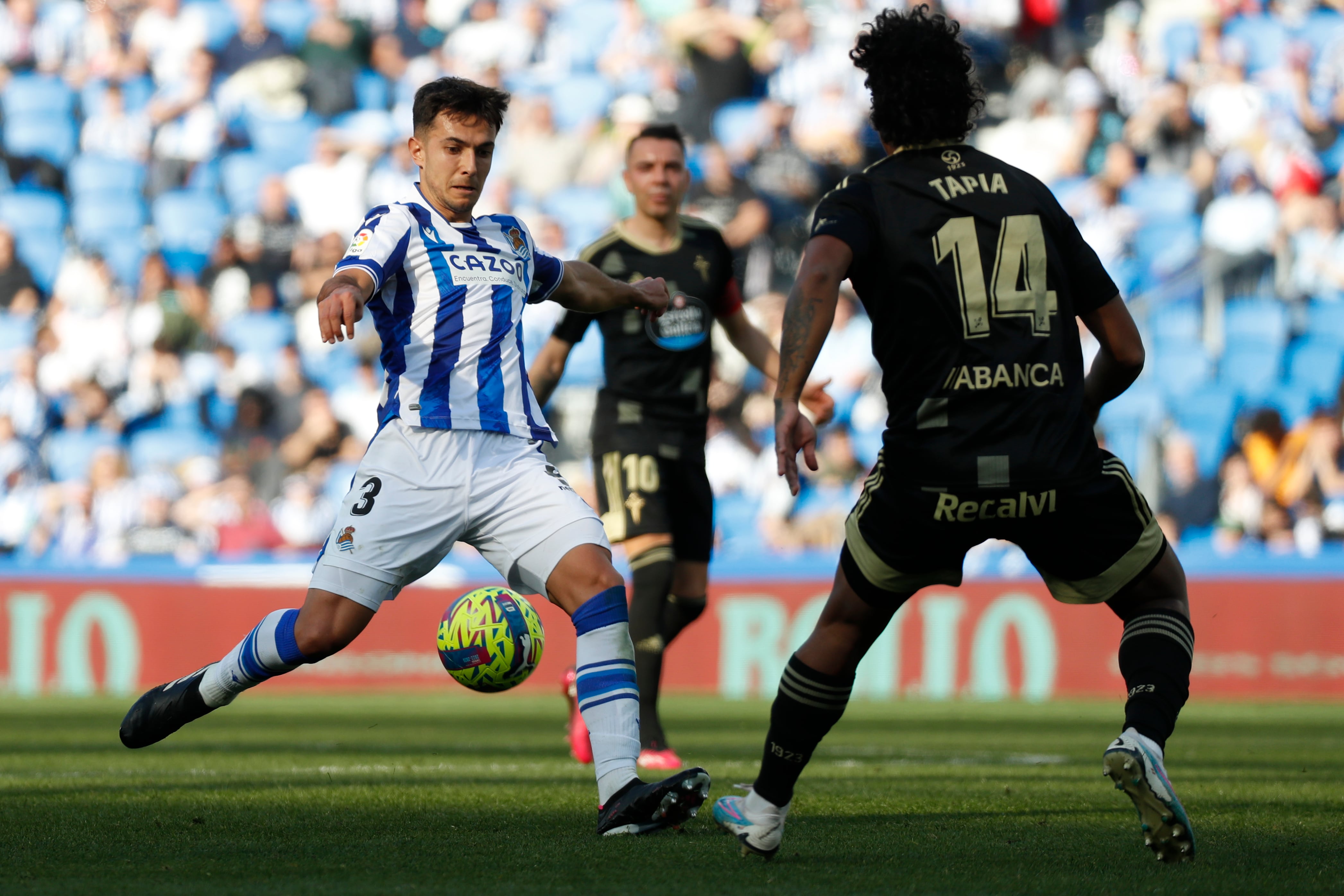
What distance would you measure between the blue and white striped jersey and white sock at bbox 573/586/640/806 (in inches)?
25.0

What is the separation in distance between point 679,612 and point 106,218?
42.2ft

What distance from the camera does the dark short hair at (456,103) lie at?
205 inches

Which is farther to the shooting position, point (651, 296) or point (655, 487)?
point (655, 487)

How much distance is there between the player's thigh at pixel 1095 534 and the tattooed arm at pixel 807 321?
0.63m

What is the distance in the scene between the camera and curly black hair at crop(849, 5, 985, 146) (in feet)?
14.0

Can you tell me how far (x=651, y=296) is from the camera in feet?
18.5

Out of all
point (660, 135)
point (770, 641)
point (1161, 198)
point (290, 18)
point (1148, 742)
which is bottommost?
point (770, 641)

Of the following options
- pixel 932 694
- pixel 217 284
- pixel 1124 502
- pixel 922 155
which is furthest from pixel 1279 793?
pixel 217 284

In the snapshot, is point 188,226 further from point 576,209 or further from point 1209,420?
point 1209,420

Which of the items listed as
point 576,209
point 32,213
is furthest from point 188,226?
point 576,209

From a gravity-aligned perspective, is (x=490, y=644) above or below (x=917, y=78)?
below

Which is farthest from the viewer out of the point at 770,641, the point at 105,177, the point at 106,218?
the point at 105,177

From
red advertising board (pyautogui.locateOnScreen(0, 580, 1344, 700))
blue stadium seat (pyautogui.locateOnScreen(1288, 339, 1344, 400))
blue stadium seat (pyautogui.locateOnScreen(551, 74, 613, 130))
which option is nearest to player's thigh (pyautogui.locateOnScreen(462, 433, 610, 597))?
red advertising board (pyautogui.locateOnScreen(0, 580, 1344, 700))

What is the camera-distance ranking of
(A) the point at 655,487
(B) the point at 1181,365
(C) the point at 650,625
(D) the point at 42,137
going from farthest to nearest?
(D) the point at 42,137, (B) the point at 1181,365, (A) the point at 655,487, (C) the point at 650,625
